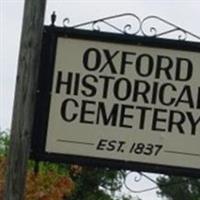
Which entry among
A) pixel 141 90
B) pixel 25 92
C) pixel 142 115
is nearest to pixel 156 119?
pixel 142 115

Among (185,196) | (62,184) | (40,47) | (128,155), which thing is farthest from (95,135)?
(185,196)

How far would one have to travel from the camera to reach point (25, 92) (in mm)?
5938

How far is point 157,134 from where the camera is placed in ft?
19.6

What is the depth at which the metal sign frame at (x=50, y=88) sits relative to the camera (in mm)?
6023

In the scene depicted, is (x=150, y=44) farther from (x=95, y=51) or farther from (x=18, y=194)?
(x=18, y=194)

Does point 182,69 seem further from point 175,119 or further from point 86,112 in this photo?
point 86,112

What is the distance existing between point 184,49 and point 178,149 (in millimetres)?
589

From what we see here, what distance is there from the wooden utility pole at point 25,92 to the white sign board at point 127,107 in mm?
163

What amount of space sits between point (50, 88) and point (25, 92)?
0.58 ft

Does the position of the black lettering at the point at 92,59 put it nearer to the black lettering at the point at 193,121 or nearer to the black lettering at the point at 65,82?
the black lettering at the point at 65,82

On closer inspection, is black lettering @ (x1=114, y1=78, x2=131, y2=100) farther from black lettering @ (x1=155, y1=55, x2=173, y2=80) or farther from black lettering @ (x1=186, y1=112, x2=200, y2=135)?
black lettering @ (x1=186, y1=112, x2=200, y2=135)

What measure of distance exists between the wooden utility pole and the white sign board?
0.54 feet

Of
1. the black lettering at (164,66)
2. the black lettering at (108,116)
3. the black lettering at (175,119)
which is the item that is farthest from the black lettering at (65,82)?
the black lettering at (175,119)

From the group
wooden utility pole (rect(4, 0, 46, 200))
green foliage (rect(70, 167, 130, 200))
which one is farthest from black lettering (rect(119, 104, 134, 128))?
green foliage (rect(70, 167, 130, 200))
